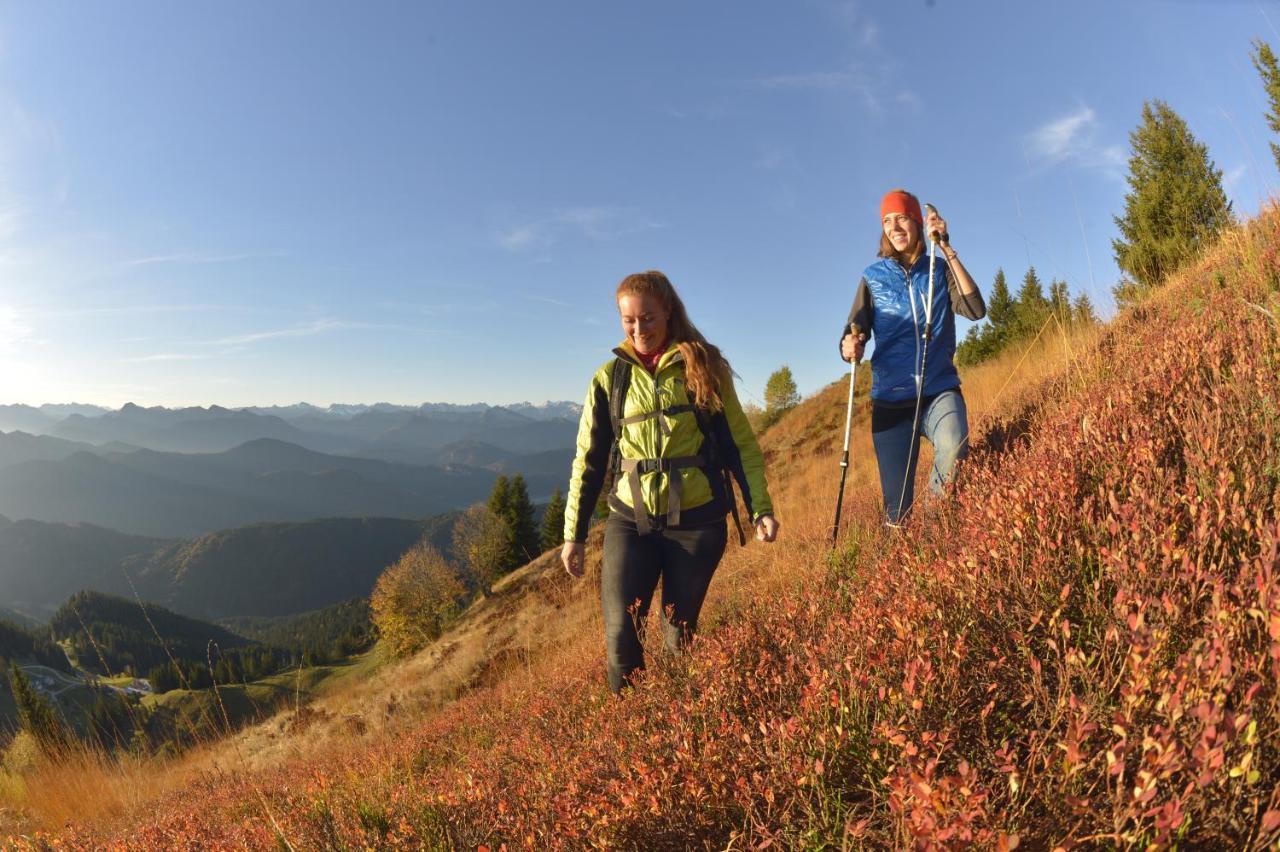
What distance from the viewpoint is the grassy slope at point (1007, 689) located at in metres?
1.21

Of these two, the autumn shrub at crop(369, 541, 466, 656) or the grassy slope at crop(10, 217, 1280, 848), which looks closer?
the grassy slope at crop(10, 217, 1280, 848)

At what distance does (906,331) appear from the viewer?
4035 mm

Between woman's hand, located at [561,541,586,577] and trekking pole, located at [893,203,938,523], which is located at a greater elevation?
trekking pole, located at [893,203,938,523]

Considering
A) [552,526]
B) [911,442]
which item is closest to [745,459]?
[911,442]

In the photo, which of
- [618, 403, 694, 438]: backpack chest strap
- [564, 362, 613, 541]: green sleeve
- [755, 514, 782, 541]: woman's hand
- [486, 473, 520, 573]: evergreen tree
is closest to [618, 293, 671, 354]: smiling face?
[564, 362, 613, 541]: green sleeve

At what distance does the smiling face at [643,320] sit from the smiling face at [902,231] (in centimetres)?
179

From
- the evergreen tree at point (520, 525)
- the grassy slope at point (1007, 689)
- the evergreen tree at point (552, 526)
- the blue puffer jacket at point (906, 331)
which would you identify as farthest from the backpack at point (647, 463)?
the evergreen tree at point (520, 525)

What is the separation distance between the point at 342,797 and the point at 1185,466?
4.34 meters

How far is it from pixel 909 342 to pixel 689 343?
162 cm

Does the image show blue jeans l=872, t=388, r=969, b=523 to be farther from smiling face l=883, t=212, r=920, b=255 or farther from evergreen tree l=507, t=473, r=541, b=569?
evergreen tree l=507, t=473, r=541, b=569

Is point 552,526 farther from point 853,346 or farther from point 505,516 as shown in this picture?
point 853,346

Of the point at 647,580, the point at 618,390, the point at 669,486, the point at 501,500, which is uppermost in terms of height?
the point at 618,390

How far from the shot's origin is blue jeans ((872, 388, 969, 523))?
375 cm

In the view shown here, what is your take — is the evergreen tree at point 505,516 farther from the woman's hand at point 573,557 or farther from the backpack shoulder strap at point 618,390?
the backpack shoulder strap at point 618,390
